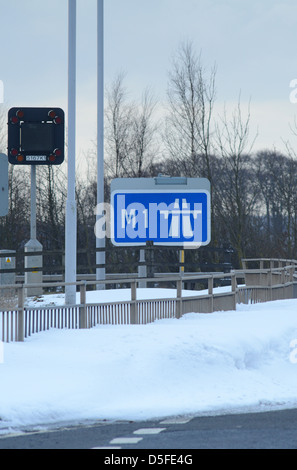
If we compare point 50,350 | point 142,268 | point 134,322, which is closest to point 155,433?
point 50,350

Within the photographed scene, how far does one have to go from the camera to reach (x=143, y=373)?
37.3 feet

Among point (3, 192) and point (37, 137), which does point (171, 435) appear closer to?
point (3, 192)

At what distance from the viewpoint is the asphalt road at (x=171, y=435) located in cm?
786

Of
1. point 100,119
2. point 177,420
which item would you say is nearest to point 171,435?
point 177,420

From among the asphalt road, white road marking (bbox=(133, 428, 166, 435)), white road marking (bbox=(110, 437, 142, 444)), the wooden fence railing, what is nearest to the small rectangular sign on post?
the wooden fence railing

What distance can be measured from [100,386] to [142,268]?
1486 cm

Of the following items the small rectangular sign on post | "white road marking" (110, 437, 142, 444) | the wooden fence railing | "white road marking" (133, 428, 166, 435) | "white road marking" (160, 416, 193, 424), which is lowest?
"white road marking" (160, 416, 193, 424)

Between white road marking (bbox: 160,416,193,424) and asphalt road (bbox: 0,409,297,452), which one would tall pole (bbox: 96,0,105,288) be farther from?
asphalt road (bbox: 0,409,297,452)

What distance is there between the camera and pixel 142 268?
1008 inches

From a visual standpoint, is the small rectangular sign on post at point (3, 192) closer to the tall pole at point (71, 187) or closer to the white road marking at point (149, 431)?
the tall pole at point (71, 187)

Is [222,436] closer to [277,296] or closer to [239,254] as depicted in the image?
[277,296]

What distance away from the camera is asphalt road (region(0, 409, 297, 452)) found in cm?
786

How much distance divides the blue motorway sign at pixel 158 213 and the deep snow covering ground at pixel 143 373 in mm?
11231

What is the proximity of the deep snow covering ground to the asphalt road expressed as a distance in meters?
0.49
